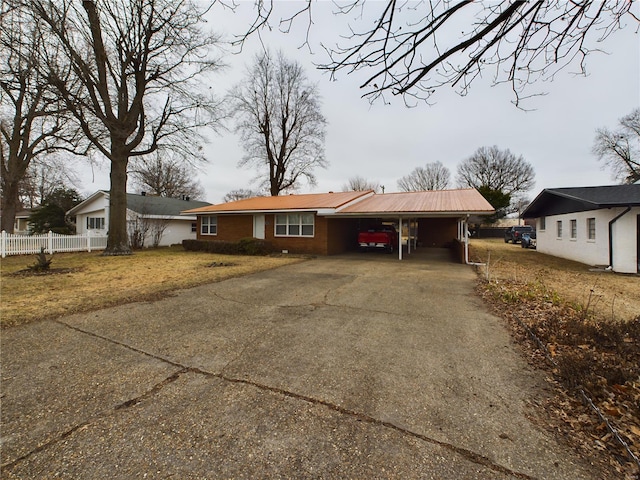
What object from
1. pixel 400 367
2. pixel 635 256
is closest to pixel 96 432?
pixel 400 367

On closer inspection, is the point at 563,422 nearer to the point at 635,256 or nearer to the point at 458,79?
the point at 458,79

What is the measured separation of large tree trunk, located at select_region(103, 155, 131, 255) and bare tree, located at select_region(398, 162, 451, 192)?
1472 inches

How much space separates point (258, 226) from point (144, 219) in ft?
28.5

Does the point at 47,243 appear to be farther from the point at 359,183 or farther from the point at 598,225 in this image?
the point at 359,183

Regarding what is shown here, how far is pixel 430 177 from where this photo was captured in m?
44.8

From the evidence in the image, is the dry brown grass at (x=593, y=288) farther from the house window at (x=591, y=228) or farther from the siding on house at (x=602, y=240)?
the house window at (x=591, y=228)

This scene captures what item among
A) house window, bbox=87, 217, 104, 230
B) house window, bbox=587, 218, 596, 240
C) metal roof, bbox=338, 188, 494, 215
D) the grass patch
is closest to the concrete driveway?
the grass patch

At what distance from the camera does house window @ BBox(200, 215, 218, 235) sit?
1987 centimetres

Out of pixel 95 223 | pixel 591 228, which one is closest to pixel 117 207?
pixel 95 223

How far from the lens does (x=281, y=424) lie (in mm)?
2336

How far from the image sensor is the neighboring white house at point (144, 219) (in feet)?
65.8

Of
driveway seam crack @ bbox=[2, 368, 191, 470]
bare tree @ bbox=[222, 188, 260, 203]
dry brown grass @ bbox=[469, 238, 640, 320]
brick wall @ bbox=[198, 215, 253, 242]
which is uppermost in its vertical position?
bare tree @ bbox=[222, 188, 260, 203]

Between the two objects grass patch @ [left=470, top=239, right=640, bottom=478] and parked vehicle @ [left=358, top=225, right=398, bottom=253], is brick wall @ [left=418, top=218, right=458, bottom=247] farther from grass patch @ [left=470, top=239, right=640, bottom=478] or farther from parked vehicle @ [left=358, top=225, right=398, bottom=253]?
grass patch @ [left=470, top=239, right=640, bottom=478]

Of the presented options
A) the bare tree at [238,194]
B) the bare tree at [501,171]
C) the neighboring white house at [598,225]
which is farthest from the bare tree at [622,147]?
the bare tree at [238,194]
